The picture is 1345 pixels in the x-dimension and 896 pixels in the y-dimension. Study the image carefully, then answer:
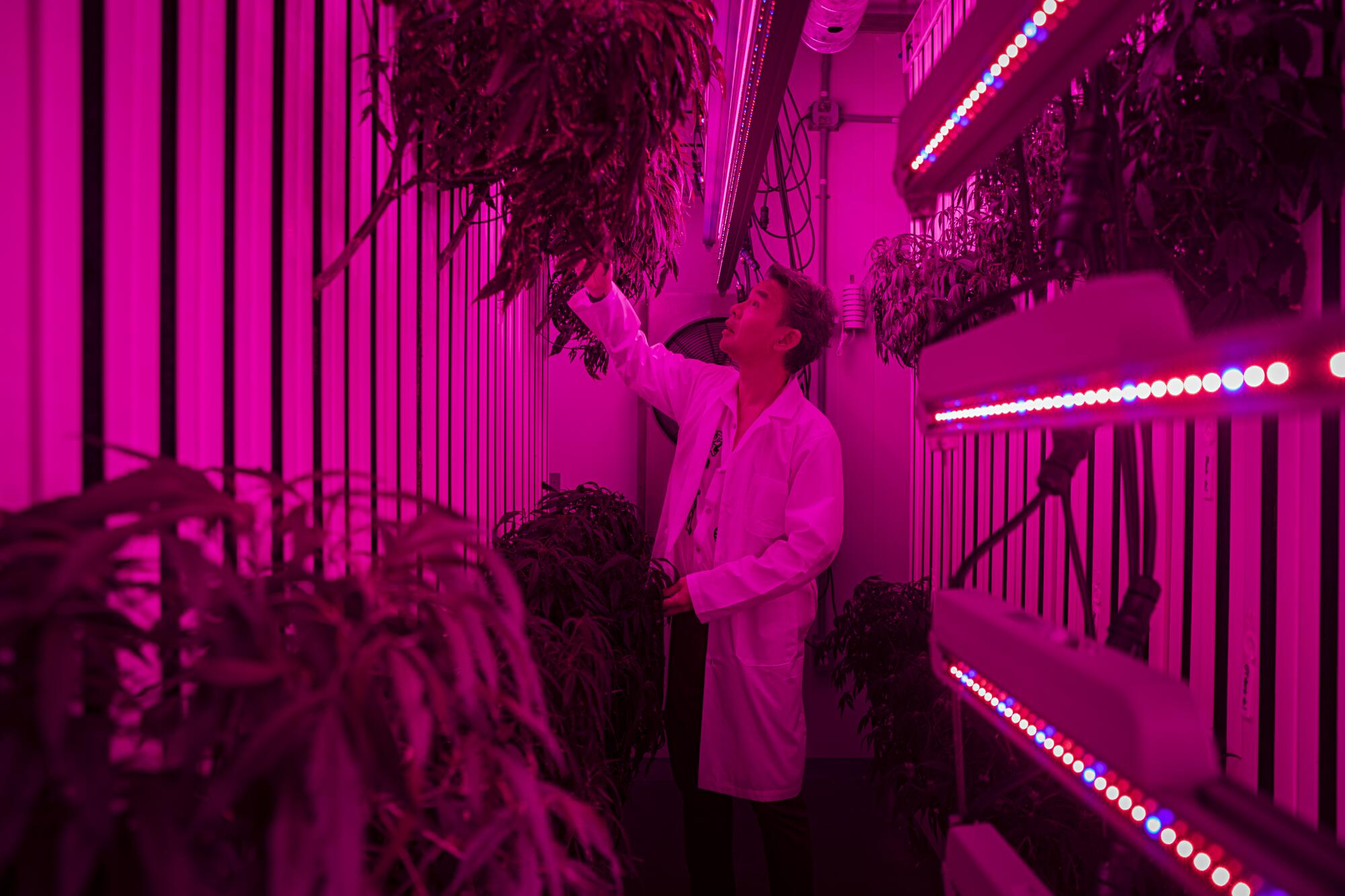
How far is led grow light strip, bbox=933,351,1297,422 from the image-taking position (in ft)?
1.52

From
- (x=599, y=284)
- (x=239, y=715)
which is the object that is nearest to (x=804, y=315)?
(x=599, y=284)

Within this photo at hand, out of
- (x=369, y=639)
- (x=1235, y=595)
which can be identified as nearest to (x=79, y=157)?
(x=369, y=639)

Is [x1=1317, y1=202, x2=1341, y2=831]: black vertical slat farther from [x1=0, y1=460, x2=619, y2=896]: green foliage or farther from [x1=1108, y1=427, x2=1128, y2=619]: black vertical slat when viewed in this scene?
[x1=0, y1=460, x2=619, y2=896]: green foliage

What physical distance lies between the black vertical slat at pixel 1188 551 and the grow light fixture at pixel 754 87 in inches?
45.5

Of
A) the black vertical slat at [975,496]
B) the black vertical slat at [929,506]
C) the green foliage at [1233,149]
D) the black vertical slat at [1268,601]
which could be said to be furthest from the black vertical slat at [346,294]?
the black vertical slat at [929,506]

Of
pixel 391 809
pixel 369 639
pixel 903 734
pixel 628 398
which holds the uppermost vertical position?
pixel 628 398

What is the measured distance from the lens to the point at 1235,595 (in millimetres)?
1431

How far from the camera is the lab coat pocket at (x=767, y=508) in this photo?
2.49 meters

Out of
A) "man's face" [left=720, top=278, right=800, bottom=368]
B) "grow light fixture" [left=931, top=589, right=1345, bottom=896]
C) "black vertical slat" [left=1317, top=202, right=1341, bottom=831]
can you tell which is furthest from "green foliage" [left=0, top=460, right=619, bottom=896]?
"man's face" [left=720, top=278, right=800, bottom=368]

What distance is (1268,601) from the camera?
1.34 metres

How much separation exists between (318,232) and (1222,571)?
72.3 inches

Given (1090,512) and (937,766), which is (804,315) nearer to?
(1090,512)

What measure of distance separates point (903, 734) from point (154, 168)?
2.26 meters

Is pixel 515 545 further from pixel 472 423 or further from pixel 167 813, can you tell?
pixel 167 813
